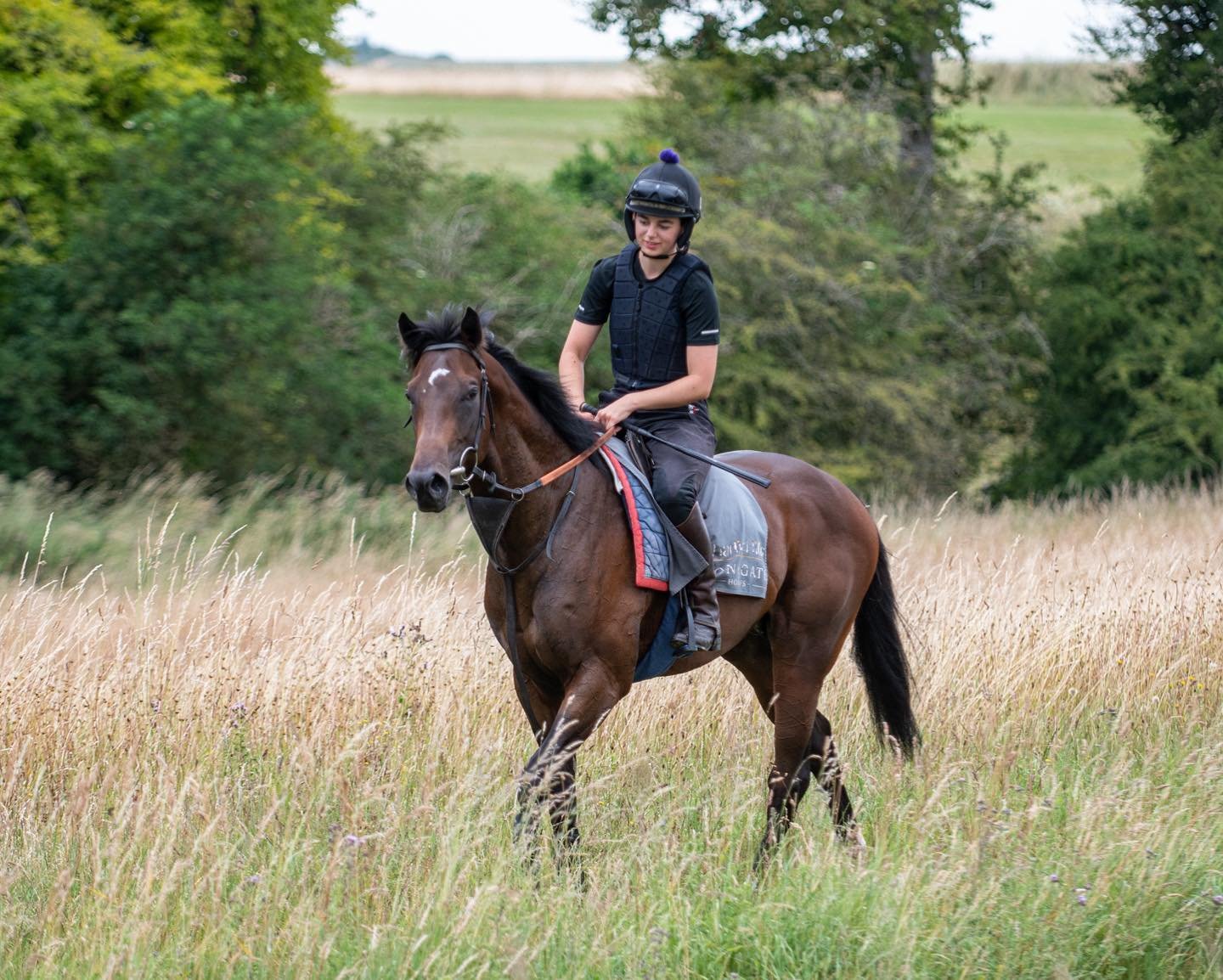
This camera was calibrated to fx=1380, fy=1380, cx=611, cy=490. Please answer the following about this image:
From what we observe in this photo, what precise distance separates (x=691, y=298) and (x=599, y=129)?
88134 mm

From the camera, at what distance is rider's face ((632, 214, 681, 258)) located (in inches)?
211

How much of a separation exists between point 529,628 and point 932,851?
1611mm

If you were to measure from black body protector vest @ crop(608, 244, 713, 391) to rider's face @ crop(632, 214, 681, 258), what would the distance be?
10 cm

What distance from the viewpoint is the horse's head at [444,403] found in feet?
14.4

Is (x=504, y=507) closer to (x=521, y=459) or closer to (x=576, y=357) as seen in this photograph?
(x=521, y=459)

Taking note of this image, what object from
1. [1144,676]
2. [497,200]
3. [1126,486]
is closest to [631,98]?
[497,200]

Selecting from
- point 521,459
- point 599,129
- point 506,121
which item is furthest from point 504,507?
point 506,121

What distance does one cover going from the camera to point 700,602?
5344 mm

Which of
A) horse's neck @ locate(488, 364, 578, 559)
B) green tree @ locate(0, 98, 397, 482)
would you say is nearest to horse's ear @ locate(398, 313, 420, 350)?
horse's neck @ locate(488, 364, 578, 559)

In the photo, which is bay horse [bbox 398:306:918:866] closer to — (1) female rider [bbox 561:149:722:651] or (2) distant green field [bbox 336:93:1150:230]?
(1) female rider [bbox 561:149:722:651]

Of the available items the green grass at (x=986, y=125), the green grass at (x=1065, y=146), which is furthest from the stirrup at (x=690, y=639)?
the green grass at (x=986, y=125)

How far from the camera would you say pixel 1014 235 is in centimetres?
2972

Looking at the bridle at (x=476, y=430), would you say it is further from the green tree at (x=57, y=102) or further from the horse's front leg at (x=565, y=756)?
the green tree at (x=57, y=102)

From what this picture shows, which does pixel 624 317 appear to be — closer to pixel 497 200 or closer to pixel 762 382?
pixel 762 382
